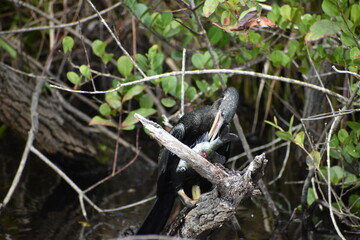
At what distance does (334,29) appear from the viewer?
3.11 meters

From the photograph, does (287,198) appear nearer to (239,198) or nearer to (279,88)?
(279,88)

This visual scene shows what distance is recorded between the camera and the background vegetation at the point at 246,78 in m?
3.38

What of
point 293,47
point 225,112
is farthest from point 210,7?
point 293,47

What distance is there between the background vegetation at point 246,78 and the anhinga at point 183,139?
0.16 m

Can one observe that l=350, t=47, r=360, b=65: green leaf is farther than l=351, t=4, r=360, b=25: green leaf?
No

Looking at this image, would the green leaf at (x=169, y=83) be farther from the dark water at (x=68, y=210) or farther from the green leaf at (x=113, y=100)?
the dark water at (x=68, y=210)

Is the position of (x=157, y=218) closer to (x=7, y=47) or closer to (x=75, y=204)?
(x=75, y=204)

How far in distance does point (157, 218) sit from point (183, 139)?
49 cm

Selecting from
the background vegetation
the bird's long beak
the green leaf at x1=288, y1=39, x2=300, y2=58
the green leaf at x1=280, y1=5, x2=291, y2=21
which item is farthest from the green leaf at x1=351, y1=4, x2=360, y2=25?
the bird's long beak

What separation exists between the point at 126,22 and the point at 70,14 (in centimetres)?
61

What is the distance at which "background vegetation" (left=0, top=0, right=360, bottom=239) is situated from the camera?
3.38 metres

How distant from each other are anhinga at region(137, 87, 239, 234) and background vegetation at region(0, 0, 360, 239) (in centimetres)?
16

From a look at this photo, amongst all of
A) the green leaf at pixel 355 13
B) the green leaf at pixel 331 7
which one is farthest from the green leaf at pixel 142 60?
the green leaf at pixel 355 13

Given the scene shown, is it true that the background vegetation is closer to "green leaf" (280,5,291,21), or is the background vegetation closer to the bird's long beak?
"green leaf" (280,5,291,21)
